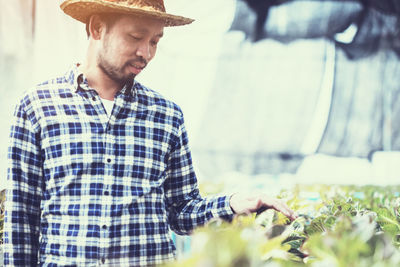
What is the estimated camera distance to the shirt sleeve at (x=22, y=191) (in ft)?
5.42

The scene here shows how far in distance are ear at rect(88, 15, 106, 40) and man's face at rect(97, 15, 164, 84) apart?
46mm

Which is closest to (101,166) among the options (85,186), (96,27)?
(85,186)

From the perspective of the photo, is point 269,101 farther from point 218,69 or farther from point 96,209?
point 96,209

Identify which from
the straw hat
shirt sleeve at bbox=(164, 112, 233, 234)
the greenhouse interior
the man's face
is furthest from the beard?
the greenhouse interior

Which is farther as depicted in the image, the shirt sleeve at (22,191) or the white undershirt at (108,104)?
the white undershirt at (108,104)

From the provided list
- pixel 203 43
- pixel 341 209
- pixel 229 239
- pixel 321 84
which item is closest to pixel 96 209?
pixel 341 209

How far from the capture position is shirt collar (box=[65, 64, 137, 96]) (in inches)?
70.6

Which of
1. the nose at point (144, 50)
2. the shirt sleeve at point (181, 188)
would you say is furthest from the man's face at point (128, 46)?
the shirt sleeve at point (181, 188)

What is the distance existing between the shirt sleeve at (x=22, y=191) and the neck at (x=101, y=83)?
9.9 inches

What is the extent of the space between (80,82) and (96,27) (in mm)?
201

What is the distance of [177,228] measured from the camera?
6.10 feet

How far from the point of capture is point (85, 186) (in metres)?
1.67

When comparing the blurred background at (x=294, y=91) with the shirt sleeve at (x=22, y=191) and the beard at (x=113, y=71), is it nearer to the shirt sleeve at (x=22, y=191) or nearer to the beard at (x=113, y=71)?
the beard at (x=113, y=71)

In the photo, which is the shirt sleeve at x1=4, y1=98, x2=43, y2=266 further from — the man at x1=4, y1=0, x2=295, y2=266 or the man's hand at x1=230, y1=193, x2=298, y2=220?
the man's hand at x1=230, y1=193, x2=298, y2=220
